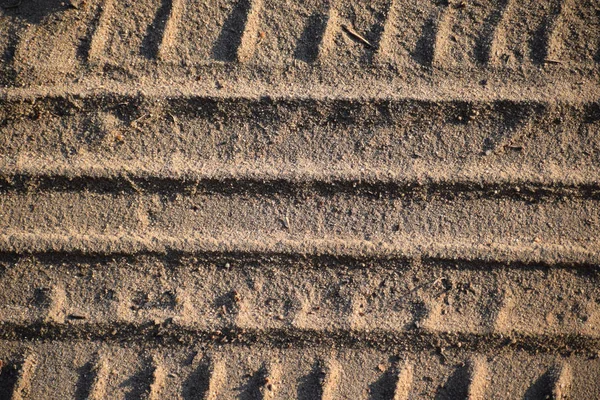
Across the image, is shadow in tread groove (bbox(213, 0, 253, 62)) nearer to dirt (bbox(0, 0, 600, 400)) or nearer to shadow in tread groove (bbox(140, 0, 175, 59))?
dirt (bbox(0, 0, 600, 400))

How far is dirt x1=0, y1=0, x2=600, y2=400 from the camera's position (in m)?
1.67

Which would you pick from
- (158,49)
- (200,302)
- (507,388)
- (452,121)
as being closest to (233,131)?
(158,49)

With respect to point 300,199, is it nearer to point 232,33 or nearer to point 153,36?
point 232,33

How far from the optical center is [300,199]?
5.56 ft

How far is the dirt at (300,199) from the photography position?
167 centimetres

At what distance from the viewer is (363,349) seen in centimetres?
167

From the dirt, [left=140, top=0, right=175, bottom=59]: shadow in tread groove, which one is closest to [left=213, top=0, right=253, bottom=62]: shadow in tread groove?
the dirt

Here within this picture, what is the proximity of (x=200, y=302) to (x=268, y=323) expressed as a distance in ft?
0.88

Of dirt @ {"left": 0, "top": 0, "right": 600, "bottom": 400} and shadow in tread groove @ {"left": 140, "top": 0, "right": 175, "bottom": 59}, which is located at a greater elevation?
shadow in tread groove @ {"left": 140, "top": 0, "right": 175, "bottom": 59}

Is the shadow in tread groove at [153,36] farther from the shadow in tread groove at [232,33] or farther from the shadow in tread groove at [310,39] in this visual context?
the shadow in tread groove at [310,39]

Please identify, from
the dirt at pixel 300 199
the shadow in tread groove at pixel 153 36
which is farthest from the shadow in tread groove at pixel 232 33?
the shadow in tread groove at pixel 153 36

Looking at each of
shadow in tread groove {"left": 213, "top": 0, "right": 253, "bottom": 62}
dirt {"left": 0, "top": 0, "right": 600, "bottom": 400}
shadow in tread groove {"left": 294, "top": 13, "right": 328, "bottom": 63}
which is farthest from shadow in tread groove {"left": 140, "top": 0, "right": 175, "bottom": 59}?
shadow in tread groove {"left": 294, "top": 13, "right": 328, "bottom": 63}

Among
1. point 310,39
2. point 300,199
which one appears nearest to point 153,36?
point 310,39

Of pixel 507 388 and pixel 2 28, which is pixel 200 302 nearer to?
pixel 507 388
